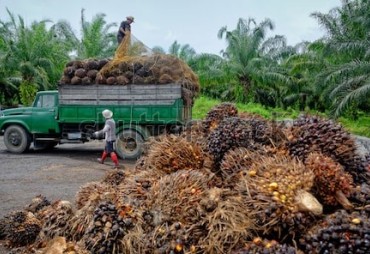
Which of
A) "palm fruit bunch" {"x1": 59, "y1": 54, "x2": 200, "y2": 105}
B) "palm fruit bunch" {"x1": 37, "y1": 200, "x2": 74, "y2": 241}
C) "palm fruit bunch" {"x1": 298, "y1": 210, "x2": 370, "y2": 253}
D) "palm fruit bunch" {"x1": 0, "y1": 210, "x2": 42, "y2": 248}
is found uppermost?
"palm fruit bunch" {"x1": 59, "y1": 54, "x2": 200, "y2": 105}

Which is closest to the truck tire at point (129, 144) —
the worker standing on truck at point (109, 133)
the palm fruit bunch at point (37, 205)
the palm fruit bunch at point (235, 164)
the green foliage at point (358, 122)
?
the worker standing on truck at point (109, 133)

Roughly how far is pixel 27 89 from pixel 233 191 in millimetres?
23558

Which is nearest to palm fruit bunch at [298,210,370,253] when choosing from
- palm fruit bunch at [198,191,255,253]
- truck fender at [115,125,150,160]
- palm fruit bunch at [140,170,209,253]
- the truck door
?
palm fruit bunch at [198,191,255,253]

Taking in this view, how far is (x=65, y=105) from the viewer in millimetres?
12250

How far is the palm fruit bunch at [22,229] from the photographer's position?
4.18 m

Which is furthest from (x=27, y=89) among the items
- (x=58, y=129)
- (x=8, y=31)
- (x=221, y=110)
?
(x=221, y=110)

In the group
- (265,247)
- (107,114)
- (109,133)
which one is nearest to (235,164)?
(265,247)

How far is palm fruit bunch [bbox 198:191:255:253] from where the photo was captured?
2.39 meters

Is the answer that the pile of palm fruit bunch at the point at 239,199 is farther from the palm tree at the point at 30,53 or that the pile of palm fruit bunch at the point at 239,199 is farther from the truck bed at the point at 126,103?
the palm tree at the point at 30,53

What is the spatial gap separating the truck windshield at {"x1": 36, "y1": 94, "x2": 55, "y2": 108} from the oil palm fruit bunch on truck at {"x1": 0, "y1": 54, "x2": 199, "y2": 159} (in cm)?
11

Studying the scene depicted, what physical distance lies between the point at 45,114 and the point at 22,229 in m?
9.00

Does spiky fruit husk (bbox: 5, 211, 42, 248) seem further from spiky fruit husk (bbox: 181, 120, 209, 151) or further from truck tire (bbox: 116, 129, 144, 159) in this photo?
truck tire (bbox: 116, 129, 144, 159)

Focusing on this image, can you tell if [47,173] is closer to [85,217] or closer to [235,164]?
[85,217]

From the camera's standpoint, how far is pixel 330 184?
102 inches
